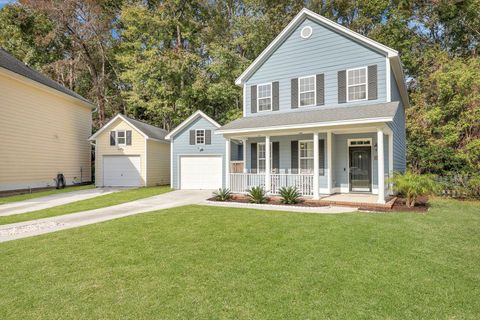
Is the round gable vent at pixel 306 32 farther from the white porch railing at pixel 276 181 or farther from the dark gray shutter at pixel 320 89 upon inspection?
the white porch railing at pixel 276 181

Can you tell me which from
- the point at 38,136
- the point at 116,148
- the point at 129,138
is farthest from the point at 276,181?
the point at 38,136

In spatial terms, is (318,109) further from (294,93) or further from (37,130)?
(37,130)

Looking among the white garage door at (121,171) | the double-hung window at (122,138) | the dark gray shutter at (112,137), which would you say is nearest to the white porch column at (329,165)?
the white garage door at (121,171)

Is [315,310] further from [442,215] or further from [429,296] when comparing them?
[442,215]

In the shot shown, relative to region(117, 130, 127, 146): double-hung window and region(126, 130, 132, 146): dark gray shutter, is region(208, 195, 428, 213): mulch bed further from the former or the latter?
region(117, 130, 127, 146): double-hung window

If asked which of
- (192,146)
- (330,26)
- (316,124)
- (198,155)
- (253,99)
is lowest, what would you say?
(198,155)

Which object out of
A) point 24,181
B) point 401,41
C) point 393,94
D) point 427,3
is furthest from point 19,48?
point 427,3

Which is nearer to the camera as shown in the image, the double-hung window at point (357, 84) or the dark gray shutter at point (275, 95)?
the double-hung window at point (357, 84)

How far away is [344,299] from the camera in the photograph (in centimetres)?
346

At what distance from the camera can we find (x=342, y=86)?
12.3 m

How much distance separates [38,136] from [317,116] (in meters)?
16.6

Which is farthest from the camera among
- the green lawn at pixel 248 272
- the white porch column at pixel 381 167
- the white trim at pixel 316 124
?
the white porch column at pixel 381 167

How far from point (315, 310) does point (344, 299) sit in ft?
1.60

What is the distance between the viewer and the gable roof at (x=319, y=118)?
9.81 meters
